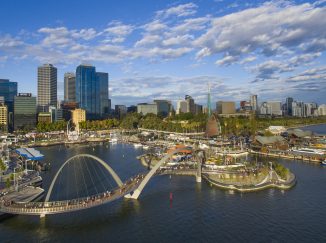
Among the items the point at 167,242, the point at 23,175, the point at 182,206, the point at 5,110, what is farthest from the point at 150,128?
the point at 167,242

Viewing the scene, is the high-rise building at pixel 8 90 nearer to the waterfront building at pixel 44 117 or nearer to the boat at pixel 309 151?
the waterfront building at pixel 44 117

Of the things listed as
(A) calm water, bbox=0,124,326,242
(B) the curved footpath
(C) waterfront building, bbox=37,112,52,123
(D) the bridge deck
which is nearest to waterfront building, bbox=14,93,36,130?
(C) waterfront building, bbox=37,112,52,123

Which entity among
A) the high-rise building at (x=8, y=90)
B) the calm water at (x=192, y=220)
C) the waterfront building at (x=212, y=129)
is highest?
the high-rise building at (x=8, y=90)

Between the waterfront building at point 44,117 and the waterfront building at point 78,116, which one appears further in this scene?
the waterfront building at point 78,116

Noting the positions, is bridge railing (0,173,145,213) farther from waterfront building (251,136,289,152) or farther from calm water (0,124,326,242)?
waterfront building (251,136,289,152)

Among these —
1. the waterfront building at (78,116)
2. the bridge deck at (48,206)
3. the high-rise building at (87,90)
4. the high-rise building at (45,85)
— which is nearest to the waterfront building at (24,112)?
the waterfront building at (78,116)

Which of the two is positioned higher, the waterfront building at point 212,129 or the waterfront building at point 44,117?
the waterfront building at point 44,117

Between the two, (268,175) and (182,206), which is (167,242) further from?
(268,175)
